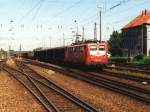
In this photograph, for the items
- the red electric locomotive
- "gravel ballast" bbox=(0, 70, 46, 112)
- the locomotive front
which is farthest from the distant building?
"gravel ballast" bbox=(0, 70, 46, 112)

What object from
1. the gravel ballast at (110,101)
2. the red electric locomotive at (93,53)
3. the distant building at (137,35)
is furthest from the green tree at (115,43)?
the gravel ballast at (110,101)

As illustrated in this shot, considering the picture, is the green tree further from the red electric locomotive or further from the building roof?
the red electric locomotive

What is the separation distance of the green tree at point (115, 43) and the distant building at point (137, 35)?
1.32 metres

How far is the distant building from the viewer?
91.6 metres

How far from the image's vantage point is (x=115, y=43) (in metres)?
105

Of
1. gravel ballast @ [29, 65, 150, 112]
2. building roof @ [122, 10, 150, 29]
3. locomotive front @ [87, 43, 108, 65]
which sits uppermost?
building roof @ [122, 10, 150, 29]

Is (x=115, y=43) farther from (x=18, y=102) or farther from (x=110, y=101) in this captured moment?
(x=18, y=102)

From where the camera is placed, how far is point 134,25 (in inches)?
3935

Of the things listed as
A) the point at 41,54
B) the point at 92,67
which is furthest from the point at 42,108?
the point at 41,54

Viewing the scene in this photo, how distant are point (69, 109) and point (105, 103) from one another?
2.08 meters

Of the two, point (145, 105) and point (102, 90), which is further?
point (102, 90)

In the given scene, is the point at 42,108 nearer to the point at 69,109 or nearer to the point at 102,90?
the point at 69,109

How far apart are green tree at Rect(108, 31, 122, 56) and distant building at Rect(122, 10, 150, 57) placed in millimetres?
1320

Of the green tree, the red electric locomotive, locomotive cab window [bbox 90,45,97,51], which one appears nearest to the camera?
the red electric locomotive
